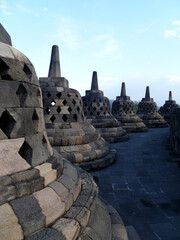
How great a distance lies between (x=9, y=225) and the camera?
1.70 m

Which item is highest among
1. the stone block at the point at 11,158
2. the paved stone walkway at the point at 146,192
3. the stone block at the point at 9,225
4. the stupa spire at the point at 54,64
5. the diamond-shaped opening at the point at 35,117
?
the stupa spire at the point at 54,64

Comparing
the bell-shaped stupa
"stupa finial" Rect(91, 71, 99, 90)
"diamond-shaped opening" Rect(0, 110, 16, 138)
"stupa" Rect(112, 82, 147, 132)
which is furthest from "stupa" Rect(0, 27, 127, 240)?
"stupa" Rect(112, 82, 147, 132)

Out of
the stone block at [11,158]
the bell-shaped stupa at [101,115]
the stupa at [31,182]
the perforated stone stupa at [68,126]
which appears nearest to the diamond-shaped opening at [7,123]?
the stupa at [31,182]

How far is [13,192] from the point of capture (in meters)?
1.87

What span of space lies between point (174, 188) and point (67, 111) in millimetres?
4114

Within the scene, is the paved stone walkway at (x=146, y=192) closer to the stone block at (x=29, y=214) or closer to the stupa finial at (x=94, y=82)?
the stone block at (x=29, y=214)

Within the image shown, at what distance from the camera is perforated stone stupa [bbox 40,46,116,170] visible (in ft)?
20.4

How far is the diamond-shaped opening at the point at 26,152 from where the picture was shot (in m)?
2.25

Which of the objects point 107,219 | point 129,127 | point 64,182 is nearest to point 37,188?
point 64,182

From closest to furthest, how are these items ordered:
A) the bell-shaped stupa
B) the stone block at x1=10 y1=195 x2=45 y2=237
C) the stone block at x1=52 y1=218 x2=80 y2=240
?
the stone block at x1=10 y1=195 x2=45 y2=237 → the stone block at x1=52 y1=218 x2=80 y2=240 → the bell-shaped stupa

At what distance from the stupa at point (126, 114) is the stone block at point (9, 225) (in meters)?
13.9

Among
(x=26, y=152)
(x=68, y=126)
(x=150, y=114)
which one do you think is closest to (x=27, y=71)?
(x=26, y=152)

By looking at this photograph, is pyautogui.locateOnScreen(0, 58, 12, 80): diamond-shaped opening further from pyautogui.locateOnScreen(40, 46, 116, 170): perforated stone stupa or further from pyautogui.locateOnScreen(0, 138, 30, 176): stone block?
pyautogui.locateOnScreen(40, 46, 116, 170): perforated stone stupa

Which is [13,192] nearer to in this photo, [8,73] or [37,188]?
[37,188]
